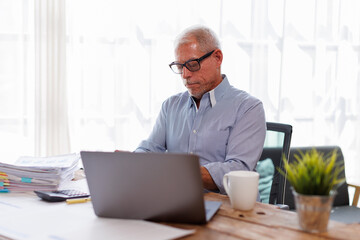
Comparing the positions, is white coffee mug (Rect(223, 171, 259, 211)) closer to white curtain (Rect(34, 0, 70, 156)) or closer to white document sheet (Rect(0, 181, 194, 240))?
white document sheet (Rect(0, 181, 194, 240))

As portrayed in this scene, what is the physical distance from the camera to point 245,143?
6.03ft

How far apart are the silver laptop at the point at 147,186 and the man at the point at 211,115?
687mm

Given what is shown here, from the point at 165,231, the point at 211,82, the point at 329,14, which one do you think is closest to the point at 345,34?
the point at 329,14

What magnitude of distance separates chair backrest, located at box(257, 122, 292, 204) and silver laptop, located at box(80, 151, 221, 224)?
2.97 feet

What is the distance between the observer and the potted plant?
1.04 m

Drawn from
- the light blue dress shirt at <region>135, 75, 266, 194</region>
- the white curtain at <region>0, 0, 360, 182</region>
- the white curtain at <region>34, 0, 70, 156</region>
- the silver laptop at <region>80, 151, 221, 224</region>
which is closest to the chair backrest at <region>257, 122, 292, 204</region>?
the light blue dress shirt at <region>135, 75, 266, 194</region>

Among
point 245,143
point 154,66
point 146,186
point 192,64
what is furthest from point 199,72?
point 154,66

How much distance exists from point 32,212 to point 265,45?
2666 millimetres

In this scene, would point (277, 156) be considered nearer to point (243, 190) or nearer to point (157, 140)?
→ point (157, 140)

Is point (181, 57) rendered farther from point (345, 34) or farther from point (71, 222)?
point (345, 34)

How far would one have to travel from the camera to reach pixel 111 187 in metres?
1.16

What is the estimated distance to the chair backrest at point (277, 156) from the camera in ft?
6.63

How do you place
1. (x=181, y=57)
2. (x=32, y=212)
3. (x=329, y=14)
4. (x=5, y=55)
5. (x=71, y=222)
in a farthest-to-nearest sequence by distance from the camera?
(x=329, y=14) < (x=5, y=55) < (x=181, y=57) < (x=32, y=212) < (x=71, y=222)

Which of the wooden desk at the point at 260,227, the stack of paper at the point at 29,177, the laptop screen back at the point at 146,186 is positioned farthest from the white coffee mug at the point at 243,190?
the stack of paper at the point at 29,177
